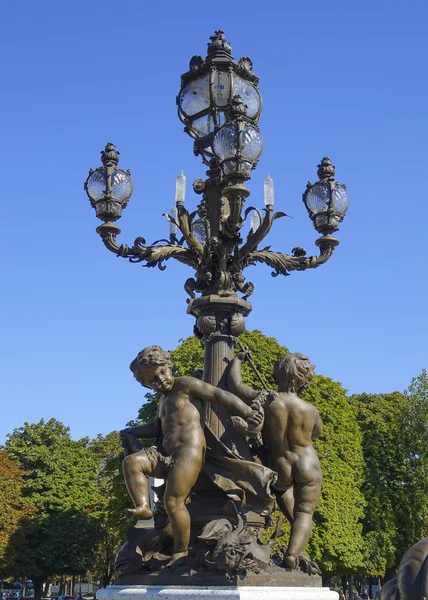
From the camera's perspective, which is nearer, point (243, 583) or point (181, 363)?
point (243, 583)

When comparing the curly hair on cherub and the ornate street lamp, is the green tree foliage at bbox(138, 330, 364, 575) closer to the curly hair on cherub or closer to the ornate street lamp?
the ornate street lamp

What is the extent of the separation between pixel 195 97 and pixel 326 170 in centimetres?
179

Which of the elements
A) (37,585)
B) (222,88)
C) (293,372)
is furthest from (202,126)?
(37,585)

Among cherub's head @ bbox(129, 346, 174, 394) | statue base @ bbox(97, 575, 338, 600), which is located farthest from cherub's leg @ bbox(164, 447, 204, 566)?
cherub's head @ bbox(129, 346, 174, 394)

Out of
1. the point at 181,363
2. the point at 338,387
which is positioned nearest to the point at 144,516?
the point at 181,363

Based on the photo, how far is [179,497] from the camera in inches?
275

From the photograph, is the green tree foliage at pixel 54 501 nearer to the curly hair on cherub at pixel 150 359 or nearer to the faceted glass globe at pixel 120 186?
the faceted glass globe at pixel 120 186

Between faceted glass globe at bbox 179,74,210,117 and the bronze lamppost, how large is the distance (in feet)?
0.04

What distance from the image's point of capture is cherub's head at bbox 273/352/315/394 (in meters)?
7.66

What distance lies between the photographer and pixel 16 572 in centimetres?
4088

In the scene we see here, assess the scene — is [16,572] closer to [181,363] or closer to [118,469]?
[118,469]

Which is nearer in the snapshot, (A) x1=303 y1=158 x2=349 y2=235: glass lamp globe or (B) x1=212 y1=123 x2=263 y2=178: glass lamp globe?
(B) x1=212 y1=123 x2=263 y2=178: glass lamp globe

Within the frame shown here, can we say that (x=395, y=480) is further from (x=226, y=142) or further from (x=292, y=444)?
(x=226, y=142)

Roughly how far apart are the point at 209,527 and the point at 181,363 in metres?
21.1
